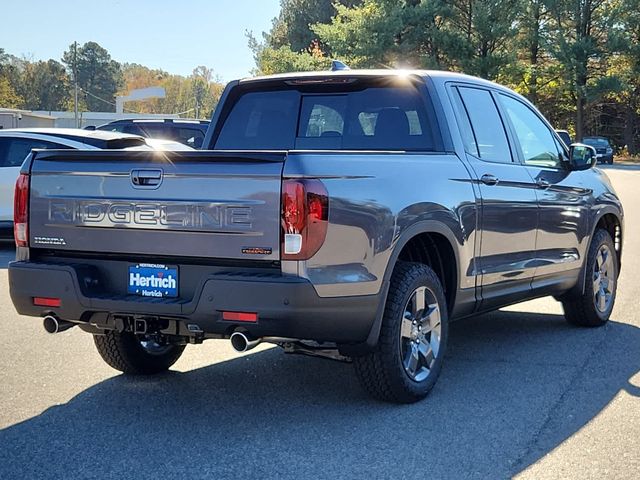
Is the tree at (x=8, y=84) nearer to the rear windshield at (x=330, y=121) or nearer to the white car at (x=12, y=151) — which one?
the white car at (x=12, y=151)

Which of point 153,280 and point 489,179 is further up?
point 489,179

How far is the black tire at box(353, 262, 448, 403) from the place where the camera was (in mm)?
4961

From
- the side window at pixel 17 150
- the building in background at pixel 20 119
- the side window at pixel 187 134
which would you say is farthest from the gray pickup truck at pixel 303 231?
the building in background at pixel 20 119

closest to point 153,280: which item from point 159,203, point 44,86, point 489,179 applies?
point 159,203

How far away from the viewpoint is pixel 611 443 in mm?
4613

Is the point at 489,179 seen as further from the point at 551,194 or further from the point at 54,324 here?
the point at 54,324

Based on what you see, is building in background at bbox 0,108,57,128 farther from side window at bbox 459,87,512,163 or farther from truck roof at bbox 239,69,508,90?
side window at bbox 459,87,512,163

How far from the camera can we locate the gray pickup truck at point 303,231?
449cm

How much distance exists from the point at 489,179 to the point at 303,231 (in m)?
2.03

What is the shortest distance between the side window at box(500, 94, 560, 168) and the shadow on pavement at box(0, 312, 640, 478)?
1.53 m

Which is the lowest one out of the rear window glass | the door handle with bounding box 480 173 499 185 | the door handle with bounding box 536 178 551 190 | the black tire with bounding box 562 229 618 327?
the black tire with bounding box 562 229 618 327

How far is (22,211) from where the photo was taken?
514 centimetres

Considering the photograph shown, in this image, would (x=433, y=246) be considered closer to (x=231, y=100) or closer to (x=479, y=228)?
(x=479, y=228)

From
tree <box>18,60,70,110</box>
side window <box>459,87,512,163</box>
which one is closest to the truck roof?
side window <box>459,87,512,163</box>
